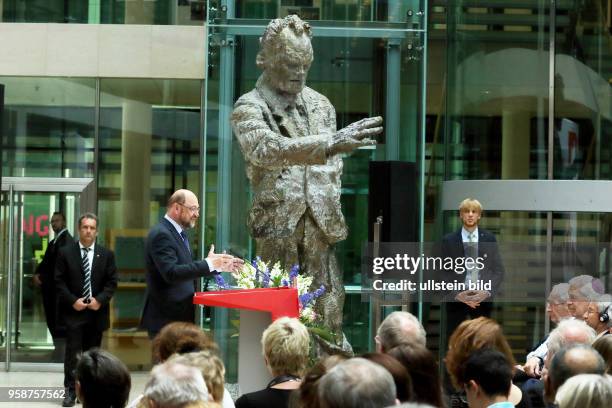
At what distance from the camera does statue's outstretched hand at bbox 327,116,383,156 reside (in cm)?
852

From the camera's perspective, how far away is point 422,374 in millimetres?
5551

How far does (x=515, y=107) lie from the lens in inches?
553

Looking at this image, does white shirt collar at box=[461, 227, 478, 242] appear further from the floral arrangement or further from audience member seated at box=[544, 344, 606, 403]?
audience member seated at box=[544, 344, 606, 403]

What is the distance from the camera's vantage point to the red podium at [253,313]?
813cm

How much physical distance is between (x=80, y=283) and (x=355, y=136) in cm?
386

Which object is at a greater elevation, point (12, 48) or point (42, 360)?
point (12, 48)

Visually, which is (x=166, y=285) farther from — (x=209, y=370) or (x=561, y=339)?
(x=209, y=370)

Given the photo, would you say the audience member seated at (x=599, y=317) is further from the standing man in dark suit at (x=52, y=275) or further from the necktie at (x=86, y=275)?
the standing man in dark suit at (x=52, y=275)

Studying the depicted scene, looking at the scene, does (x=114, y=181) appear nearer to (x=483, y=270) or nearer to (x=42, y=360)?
(x=42, y=360)

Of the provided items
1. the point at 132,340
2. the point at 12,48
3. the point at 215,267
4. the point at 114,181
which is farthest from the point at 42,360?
the point at 215,267

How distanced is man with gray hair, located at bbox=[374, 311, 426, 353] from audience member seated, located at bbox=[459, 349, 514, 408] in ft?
2.07

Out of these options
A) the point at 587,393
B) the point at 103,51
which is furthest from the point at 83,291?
the point at 587,393

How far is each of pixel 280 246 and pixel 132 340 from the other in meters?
5.80

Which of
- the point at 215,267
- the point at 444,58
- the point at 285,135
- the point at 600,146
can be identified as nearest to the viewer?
the point at 215,267
